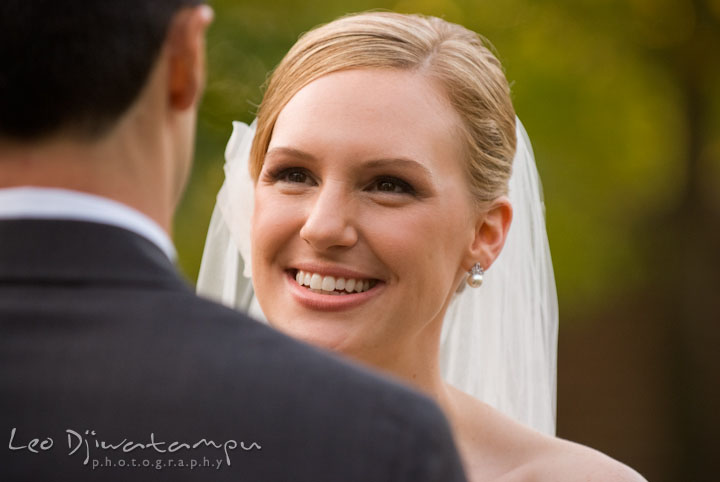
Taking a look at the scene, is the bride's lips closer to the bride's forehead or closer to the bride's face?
the bride's face

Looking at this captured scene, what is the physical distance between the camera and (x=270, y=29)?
882cm

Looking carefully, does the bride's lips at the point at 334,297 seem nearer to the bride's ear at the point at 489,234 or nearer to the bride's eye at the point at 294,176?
the bride's eye at the point at 294,176

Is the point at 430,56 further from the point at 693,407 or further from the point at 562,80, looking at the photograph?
the point at 693,407

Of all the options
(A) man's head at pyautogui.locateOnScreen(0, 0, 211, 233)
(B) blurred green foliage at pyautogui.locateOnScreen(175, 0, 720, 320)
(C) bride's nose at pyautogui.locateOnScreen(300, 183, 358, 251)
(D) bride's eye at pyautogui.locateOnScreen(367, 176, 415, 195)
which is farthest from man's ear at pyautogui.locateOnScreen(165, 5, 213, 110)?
(B) blurred green foliage at pyautogui.locateOnScreen(175, 0, 720, 320)

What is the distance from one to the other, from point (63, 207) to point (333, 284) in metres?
1.88

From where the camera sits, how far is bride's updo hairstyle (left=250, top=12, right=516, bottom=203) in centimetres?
351

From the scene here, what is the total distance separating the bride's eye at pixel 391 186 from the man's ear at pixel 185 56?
5.79 ft

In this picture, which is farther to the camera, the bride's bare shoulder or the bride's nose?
the bride's bare shoulder

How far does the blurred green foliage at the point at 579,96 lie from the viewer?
8742 mm

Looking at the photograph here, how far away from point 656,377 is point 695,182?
248 cm

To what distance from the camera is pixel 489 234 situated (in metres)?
3.67

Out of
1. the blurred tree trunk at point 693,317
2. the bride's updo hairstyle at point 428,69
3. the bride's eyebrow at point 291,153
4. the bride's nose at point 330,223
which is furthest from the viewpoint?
the blurred tree trunk at point 693,317

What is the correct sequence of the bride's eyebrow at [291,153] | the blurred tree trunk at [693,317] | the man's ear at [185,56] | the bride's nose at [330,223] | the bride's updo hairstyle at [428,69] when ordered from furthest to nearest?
1. the blurred tree trunk at [693,317]
2. the bride's updo hairstyle at [428,69]
3. the bride's eyebrow at [291,153]
4. the bride's nose at [330,223]
5. the man's ear at [185,56]

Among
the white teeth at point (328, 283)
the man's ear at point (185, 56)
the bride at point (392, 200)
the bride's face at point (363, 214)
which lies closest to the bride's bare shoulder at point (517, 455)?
the bride at point (392, 200)
